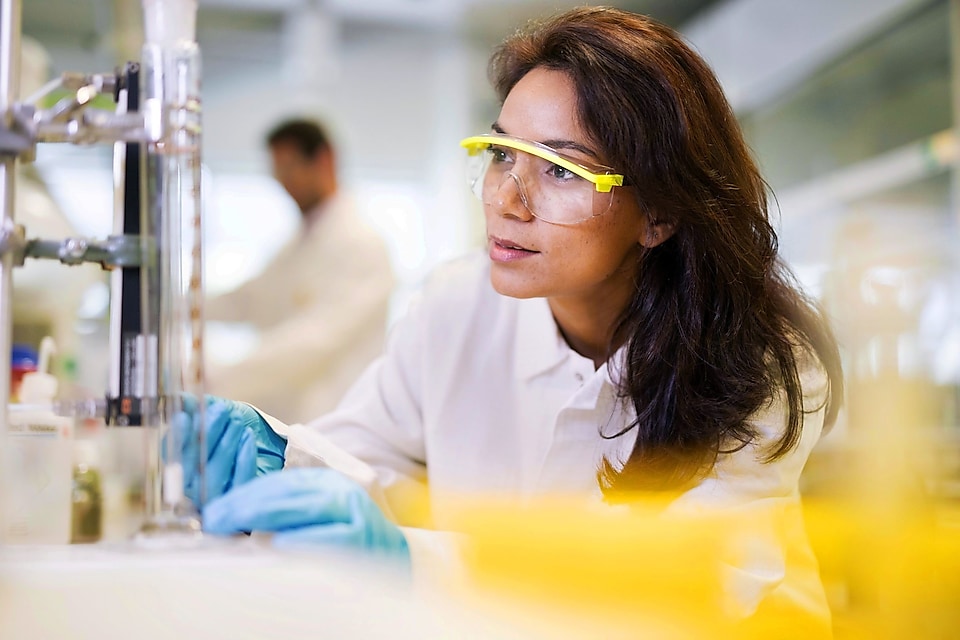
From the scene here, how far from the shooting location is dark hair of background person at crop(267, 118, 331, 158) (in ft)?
10.5

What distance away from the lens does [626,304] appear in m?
1.41

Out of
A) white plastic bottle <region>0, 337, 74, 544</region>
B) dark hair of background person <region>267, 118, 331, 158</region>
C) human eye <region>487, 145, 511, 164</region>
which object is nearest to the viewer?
white plastic bottle <region>0, 337, 74, 544</region>

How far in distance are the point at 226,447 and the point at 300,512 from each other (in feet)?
0.67

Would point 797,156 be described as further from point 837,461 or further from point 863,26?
point 837,461

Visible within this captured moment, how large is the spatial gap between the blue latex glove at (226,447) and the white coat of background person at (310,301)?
1.68 meters

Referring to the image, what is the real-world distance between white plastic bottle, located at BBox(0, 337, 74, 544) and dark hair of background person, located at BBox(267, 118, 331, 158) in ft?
6.59

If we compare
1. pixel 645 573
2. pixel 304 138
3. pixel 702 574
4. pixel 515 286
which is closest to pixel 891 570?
pixel 702 574

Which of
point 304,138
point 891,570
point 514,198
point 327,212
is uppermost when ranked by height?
point 304,138

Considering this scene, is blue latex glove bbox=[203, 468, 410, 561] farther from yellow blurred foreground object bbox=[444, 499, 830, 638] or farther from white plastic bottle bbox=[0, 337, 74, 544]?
white plastic bottle bbox=[0, 337, 74, 544]

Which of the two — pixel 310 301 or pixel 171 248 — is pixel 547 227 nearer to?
pixel 171 248

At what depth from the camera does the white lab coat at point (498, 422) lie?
4.16ft

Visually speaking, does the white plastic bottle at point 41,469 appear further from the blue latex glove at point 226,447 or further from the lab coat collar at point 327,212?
the lab coat collar at point 327,212

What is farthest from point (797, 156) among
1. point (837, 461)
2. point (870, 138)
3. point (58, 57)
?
point (58, 57)

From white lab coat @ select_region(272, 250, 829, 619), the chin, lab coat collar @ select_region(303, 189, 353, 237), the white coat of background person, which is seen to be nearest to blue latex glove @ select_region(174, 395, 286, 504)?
white lab coat @ select_region(272, 250, 829, 619)
